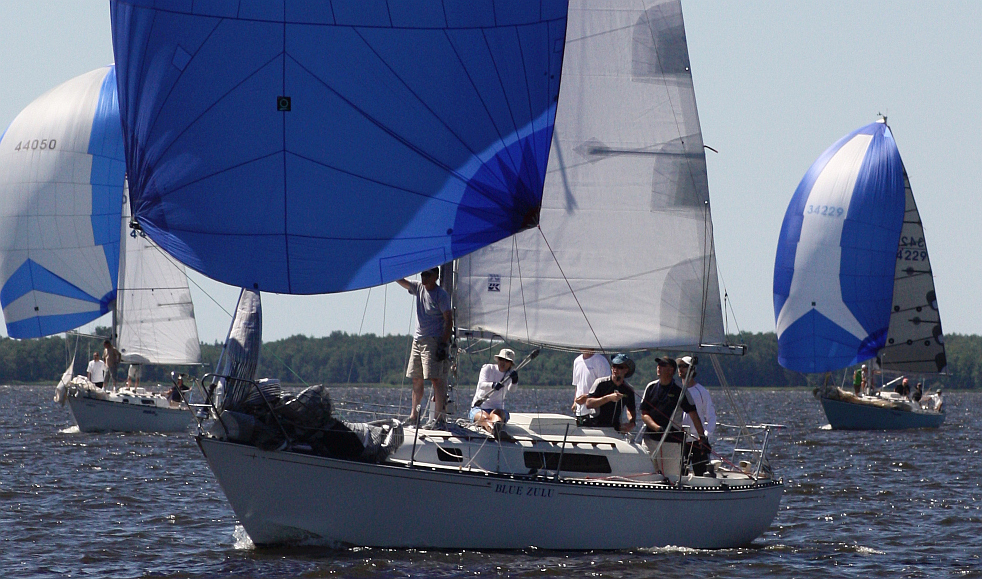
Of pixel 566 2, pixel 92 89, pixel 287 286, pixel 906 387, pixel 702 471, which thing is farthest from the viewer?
pixel 906 387

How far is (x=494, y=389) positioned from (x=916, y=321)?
33.4 meters

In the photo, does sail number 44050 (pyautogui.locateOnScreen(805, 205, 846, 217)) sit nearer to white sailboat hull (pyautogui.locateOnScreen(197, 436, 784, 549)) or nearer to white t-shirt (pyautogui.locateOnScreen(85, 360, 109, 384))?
white t-shirt (pyautogui.locateOnScreen(85, 360, 109, 384))

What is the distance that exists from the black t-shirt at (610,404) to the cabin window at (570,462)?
861 millimetres

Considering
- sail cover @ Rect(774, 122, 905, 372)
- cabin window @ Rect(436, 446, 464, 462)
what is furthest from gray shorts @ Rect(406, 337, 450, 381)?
sail cover @ Rect(774, 122, 905, 372)

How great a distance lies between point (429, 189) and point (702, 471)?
475cm

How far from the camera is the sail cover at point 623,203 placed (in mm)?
15297

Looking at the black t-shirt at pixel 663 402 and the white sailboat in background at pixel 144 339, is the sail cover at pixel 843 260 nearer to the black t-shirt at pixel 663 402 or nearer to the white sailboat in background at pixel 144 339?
the white sailboat in background at pixel 144 339

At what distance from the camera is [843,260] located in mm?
40594

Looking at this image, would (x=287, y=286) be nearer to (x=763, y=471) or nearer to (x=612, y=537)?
(x=612, y=537)

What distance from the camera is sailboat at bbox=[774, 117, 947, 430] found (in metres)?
40.4

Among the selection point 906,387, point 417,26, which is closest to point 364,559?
point 417,26

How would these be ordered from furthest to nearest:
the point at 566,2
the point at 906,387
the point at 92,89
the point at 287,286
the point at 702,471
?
the point at 906,387
the point at 92,89
the point at 702,471
the point at 566,2
the point at 287,286

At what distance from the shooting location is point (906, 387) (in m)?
41.8

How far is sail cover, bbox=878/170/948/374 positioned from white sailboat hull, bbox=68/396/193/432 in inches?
959
